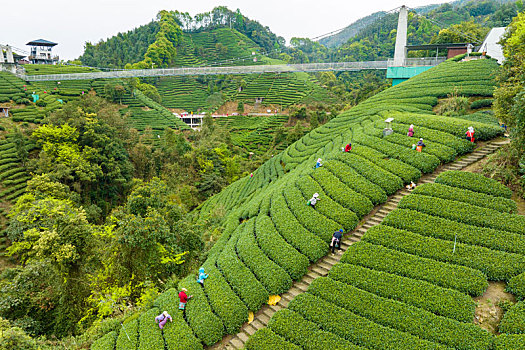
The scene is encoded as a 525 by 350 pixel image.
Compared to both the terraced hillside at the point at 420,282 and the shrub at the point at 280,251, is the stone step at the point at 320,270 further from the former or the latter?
the terraced hillside at the point at 420,282

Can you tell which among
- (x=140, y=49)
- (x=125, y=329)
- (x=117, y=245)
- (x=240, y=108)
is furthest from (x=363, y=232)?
(x=140, y=49)

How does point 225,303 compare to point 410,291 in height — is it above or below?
below

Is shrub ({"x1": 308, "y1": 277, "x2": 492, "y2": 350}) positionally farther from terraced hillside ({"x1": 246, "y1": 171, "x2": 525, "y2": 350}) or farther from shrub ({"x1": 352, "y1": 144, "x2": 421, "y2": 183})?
shrub ({"x1": 352, "y1": 144, "x2": 421, "y2": 183})

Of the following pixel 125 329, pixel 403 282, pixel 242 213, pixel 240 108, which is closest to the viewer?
pixel 403 282

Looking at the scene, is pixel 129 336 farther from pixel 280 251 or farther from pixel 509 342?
pixel 509 342

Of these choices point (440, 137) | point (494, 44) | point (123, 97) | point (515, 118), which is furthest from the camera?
point (123, 97)

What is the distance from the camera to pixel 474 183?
12227 mm

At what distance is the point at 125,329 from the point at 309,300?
656 centimetres

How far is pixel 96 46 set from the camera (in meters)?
101

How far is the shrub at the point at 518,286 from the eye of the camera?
8.37 metres

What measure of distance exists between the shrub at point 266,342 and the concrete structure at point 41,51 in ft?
295

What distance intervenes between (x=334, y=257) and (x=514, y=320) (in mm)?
5507

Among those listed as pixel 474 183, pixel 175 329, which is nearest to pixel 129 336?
pixel 175 329

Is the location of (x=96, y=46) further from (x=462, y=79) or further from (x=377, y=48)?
(x=462, y=79)
